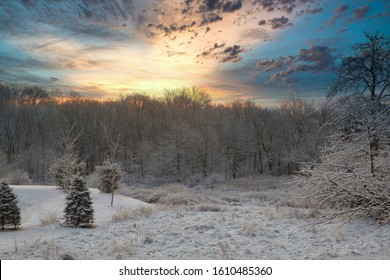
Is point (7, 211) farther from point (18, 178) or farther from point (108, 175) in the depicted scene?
point (18, 178)

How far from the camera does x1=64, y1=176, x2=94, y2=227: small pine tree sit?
1022cm

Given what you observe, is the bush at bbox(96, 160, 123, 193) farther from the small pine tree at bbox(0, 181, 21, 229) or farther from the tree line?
the tree line

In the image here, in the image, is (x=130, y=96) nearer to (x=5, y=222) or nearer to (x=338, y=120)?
(x=5, y=222)

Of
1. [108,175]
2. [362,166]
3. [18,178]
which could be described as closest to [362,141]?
[362,166]

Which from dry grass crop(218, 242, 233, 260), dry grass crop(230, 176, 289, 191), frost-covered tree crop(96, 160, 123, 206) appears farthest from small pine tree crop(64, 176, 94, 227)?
dry grass crop(230, 176, 289, 191)

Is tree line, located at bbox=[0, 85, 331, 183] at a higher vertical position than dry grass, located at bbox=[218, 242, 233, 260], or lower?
higher

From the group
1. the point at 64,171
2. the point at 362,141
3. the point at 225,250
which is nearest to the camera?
the point at 225,250

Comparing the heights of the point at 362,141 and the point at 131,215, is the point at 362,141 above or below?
above

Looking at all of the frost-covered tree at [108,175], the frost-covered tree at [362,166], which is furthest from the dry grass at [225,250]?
the frost-covered tree at [108,175]

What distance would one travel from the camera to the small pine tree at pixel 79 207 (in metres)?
10.2

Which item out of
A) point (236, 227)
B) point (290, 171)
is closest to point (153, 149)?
point (290, 171)

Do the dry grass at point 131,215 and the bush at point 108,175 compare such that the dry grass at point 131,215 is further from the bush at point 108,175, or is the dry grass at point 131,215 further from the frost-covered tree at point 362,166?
the bush at point 108,175

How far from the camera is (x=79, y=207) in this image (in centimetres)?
1036
